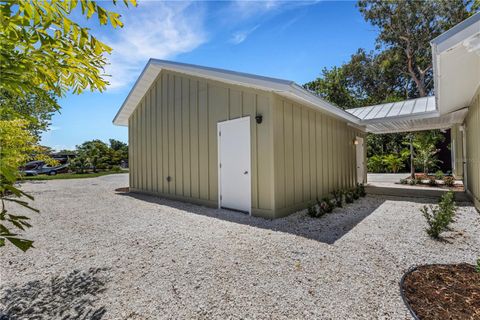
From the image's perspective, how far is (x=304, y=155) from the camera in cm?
605

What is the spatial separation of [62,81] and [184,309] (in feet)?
6.98

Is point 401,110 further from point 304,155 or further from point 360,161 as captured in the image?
point 304,155

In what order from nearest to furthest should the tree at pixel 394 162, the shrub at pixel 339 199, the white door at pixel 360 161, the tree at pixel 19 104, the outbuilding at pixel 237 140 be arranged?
the tree at pixel 19 104 → the outbuilding at pixel 237 140 → the shrub at pixel 339 199 → the white door at pixel 360 161 → the tree at pixel 394 162

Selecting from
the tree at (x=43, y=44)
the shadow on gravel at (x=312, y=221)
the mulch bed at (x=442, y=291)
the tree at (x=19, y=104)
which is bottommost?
the mulch bed at (x=442, y=291)

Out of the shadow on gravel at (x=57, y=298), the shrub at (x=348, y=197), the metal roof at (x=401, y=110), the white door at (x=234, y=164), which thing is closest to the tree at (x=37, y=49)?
the shadow on gravel at (x=57, y=298)

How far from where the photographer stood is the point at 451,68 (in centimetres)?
385

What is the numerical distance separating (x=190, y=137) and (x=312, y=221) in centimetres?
403

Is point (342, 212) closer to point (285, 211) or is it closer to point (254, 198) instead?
point (285, 211)

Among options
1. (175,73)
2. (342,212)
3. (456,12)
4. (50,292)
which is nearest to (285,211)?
(342,212)

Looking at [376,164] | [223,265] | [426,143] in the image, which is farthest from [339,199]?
[376,164]

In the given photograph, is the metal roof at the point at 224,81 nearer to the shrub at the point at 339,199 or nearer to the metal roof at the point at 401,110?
the metal roof at the point at 401,110

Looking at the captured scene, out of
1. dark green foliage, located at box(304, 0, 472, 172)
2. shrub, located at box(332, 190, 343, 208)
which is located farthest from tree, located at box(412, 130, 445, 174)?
shrub, located at box(332, 190, 343, 208)

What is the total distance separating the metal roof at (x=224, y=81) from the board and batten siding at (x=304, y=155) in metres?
0.36

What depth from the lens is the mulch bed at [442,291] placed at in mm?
1982
